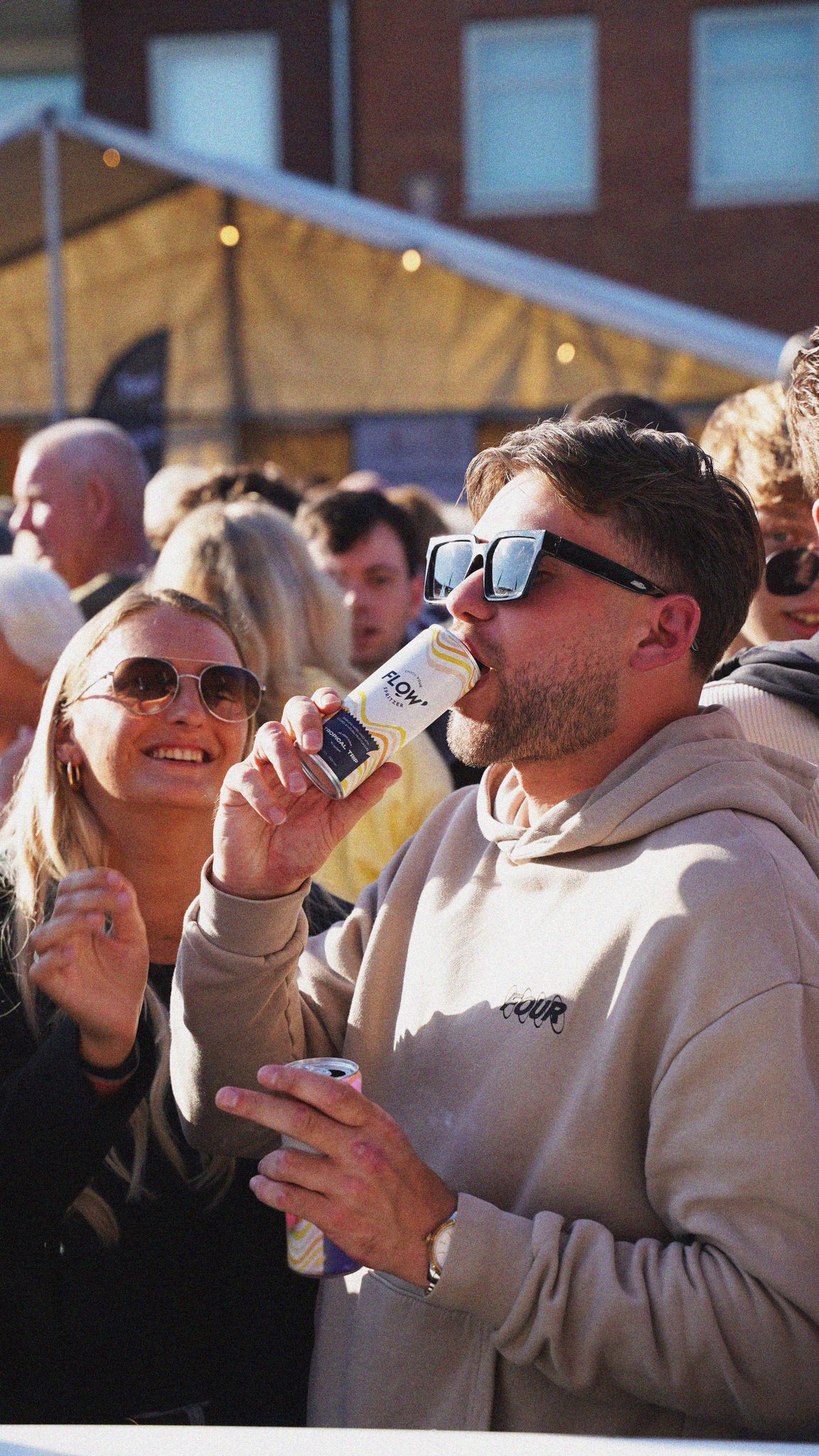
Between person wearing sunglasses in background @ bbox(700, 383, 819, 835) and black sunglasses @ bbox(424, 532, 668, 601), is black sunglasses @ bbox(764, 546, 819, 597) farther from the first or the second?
black sunglasses @ bbox(424, 532, 668, 601)

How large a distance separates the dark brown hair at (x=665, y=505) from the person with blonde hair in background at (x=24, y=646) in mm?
A: 1897

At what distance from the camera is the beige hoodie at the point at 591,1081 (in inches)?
61.9

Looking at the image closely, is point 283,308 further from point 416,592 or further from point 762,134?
point 762,134

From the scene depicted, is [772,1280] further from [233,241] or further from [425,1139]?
[233,241]

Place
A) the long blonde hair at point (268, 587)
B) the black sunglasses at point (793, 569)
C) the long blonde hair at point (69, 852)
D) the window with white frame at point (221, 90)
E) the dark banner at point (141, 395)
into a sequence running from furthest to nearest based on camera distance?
the window with white frame at point (221, 90) → the dark banner at point (141, 395) → the long blonde hair at point (268, 587) → the black sunglasses at point (793, 569) → the long blonde hair at point (69, 852)

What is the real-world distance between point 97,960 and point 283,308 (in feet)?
26.4

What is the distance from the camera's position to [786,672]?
8.20 feet

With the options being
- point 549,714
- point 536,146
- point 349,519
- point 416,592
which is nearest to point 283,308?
point 416,592

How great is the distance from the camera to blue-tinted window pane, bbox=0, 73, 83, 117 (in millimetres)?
17000

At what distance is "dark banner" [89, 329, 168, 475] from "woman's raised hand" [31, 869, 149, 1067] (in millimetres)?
7346

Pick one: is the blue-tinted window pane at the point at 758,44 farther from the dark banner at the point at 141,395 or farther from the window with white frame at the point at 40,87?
the dark banner at the point at 141,395

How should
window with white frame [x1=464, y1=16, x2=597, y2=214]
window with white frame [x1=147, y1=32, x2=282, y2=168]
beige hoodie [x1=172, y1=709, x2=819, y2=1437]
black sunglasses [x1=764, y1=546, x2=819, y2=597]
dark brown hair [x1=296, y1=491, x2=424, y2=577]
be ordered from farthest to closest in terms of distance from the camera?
window with white frame [x1=147, y1=32, x2=282, y2=168] → window with white frame [x1=464, y1=16, x2=597, y2=214] → dark brown hair [x1=296, y1=491, x2=424, y2=577] → black sunglasses [x1=764, y1=546, x2=819, y2=597] → beige hoodie [x1=172, y1=709, x2=819, y2=1437]

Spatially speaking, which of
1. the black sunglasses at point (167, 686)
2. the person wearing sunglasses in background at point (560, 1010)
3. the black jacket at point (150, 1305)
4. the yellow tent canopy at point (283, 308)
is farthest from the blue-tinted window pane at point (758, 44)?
the black jacket at point (150, 1305)

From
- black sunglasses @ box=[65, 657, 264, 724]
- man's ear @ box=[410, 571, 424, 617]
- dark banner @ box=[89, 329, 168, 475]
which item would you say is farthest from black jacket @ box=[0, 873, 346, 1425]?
dark banner @ box=[89, 329, 168, 475]
